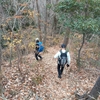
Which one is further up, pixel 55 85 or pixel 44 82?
pixel 44 82

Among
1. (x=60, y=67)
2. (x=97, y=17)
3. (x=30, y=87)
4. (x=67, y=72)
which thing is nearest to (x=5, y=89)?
(x=30, y=87)

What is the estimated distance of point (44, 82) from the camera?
23.9 feet

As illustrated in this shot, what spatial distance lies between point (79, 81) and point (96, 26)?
2.77 meters

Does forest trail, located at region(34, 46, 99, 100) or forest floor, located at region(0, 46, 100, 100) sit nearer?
forest floor, located at region(0, 46, 100, 100)

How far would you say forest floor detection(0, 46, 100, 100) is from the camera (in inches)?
249

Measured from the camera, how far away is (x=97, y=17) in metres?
8.07

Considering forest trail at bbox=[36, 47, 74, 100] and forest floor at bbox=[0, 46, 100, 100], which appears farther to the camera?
forest trail at bbox=[36, 47, 74, 100]

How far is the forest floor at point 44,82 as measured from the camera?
249 inches

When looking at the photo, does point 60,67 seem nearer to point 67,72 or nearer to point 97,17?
point 67,72

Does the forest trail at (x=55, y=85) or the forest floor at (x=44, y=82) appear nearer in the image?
the forest floor at (x=44, y=82)

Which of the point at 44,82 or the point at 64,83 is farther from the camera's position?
the point at 64,83

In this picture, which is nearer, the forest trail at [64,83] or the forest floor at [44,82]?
the forest floor at [44,82]

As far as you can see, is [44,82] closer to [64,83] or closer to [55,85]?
[55,85]

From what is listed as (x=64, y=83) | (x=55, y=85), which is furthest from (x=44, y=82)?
(x=64, y=83)
